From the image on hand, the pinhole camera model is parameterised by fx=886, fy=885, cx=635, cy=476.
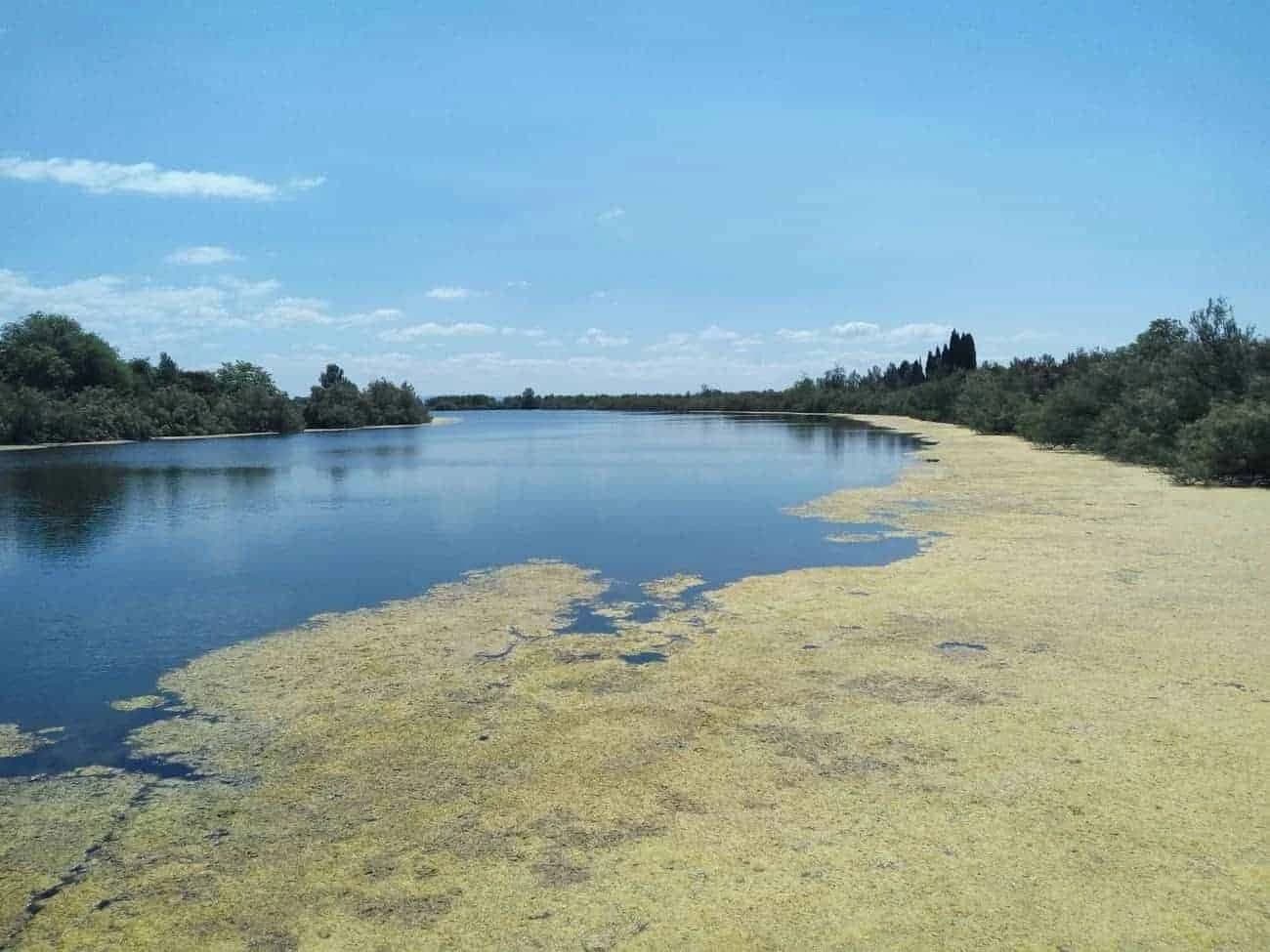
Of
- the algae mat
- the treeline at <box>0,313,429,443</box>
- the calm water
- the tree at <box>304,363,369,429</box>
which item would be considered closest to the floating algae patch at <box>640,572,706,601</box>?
the calm water

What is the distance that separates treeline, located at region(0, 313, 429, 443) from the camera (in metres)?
60.8

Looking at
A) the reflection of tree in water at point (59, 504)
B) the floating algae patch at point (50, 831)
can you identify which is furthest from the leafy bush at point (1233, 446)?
the reflection of tree in water at point (59, 504)

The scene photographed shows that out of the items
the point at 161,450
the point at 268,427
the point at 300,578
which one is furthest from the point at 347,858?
the point at 268,427

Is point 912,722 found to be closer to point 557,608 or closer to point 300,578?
point 557,608

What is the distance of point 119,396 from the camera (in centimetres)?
7350

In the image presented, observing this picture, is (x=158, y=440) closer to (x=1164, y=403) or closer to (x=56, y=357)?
(x=56, y=357)

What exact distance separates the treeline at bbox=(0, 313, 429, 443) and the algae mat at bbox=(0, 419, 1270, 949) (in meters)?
62.2

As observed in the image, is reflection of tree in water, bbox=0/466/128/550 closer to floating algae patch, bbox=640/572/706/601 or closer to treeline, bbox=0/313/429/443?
floating algae patch, bbox=640/572/706/601

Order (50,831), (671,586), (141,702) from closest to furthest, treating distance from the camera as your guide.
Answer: (50,831), (141,702), (671,586)

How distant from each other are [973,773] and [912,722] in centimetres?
99

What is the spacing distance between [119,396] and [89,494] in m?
52.2

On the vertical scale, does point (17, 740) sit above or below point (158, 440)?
below

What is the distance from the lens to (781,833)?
17.2 feet

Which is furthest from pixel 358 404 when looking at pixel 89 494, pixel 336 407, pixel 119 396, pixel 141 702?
pixel 141 702
